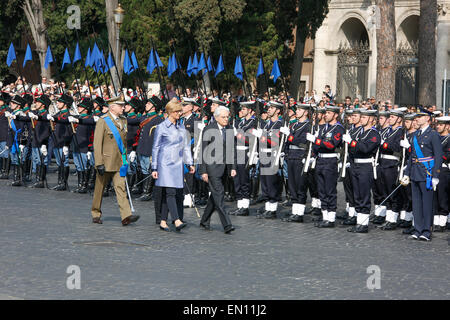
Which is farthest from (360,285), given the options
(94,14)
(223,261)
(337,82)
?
(94,14)

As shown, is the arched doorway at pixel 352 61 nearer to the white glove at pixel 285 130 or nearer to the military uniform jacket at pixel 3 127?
the military uniform jacket at pixel 3 127

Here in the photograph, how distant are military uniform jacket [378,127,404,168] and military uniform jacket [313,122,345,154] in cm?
84

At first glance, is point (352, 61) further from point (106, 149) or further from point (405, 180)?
point (106, 149)

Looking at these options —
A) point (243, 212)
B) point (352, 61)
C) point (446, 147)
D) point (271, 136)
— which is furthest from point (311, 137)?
point (352, 61)

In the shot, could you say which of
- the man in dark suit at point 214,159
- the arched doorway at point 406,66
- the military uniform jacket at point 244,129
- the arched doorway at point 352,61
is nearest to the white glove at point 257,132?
the military uniform jacket at point 244,129

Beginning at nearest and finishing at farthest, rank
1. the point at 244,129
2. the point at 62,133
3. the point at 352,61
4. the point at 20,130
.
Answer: the point at 244,129
the point at 62,133
the point at 20,130
the point at 352,61

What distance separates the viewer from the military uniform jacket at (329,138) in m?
14.2

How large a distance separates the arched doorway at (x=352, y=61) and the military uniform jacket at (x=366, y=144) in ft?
72.0

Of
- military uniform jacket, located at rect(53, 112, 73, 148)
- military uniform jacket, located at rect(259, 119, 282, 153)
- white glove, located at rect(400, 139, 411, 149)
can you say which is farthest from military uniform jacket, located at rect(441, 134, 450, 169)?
military uniform jacket, located at rect(53, 112, 73, 148)

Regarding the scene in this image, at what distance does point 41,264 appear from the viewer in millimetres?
9984

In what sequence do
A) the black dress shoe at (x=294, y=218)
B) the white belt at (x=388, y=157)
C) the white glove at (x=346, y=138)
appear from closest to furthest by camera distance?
the white glove at (x=346, y=138)
the white belt at (x=388, y=157)
the black dress shoe at (x=294, y=218)

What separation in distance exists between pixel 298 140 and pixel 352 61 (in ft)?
78.2

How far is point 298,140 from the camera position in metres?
14.8

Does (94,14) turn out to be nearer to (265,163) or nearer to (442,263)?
(265,163)
